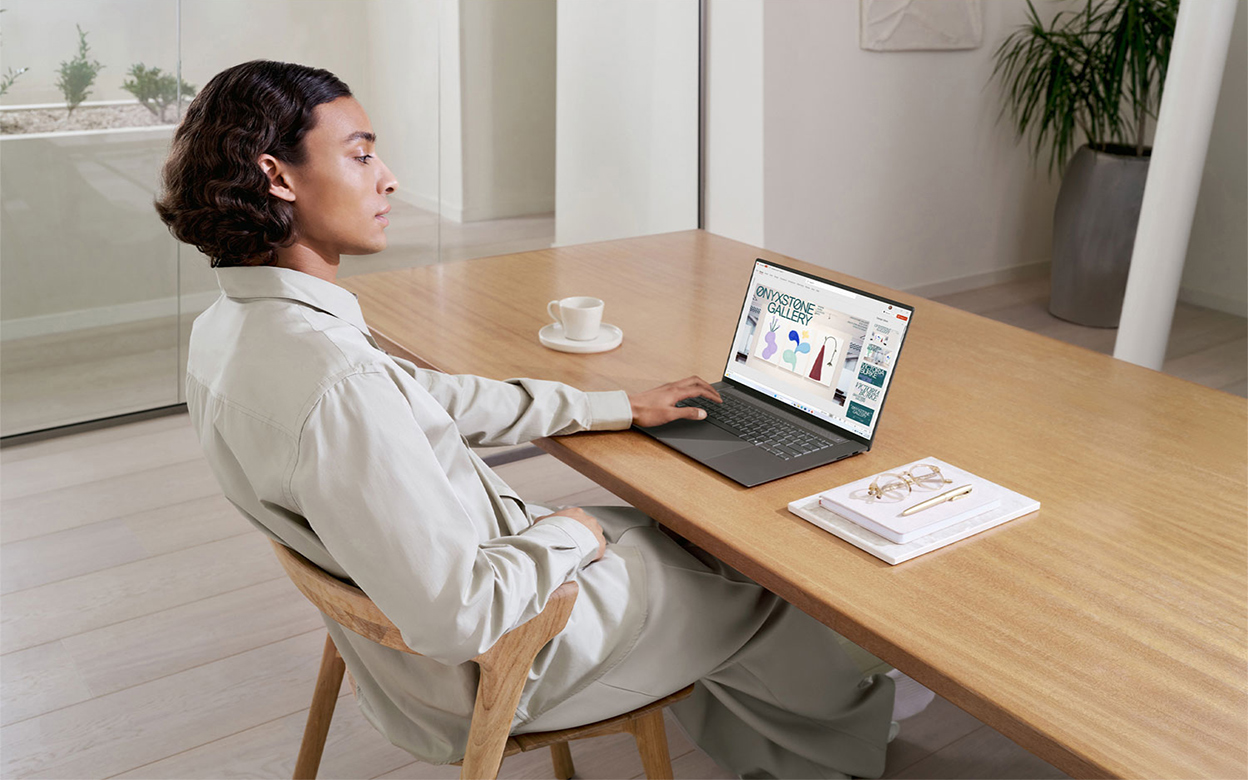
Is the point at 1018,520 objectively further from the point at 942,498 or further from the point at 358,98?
the point at 358,98

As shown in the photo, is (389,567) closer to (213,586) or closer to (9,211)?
(213,586)

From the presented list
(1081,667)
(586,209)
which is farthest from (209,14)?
(1081,667)

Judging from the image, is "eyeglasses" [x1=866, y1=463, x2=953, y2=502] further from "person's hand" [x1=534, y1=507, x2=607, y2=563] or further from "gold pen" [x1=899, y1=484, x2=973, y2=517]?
"person's hand" [x1=534, y1=507, x2=607, y2=563]

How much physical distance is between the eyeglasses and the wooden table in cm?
8

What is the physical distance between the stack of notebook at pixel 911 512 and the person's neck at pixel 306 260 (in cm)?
68

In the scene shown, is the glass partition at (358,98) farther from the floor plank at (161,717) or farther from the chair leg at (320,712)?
the chair leg at (320,712)

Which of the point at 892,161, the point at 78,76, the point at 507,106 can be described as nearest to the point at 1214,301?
the point at 892,161

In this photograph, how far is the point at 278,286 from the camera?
4.21ft

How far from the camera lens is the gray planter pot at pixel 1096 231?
485 cm

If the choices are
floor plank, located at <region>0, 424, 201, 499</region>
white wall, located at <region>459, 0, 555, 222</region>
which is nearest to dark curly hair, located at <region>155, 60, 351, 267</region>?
floor plank, located at <region>0, 424, 201, 499</region>

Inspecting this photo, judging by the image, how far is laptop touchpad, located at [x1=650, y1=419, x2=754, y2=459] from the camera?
5.16ft

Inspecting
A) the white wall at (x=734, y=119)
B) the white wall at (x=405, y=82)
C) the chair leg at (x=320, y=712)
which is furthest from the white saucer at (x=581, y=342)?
the white wall at (x=734, y=119)

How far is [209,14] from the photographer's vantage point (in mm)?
3404

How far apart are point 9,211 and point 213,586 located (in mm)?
1500
